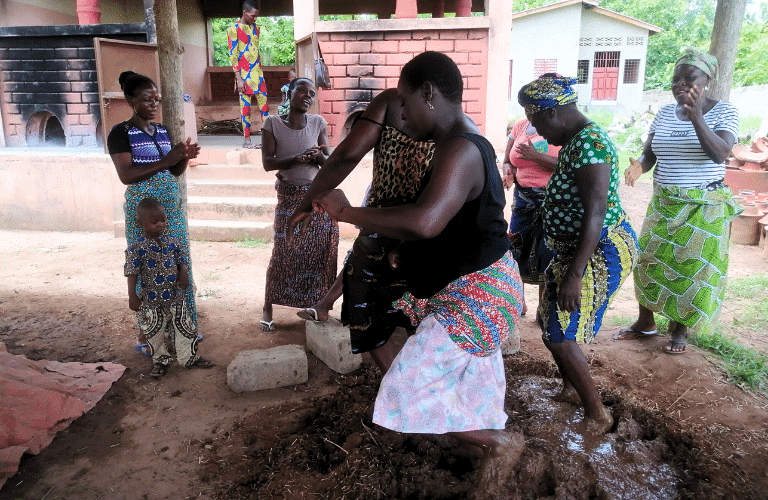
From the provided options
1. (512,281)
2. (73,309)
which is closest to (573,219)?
(512,281)

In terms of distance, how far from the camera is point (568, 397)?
10.1 ft

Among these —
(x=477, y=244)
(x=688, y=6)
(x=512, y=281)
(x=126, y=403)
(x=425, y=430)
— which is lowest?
(x=126, y=403)

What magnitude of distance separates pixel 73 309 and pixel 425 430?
12.7 ft

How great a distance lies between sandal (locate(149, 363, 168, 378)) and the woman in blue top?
21.0 inches

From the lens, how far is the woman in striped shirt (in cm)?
349

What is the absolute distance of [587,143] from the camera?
2.49 m

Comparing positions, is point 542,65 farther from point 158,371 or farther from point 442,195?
point 442,195

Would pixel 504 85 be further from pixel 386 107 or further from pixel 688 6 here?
pixel 688 6

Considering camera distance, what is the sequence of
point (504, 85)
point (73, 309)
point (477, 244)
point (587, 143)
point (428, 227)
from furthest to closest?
1. point (504, 85)
2. point (73, 309)
3. point (587, 143)
4. point (477, 244)
5. point (428, 227)

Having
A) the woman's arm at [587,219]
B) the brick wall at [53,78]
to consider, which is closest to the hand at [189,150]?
the woman's arm at [587,219]

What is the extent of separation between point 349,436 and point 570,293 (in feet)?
4.19

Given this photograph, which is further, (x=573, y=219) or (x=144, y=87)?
(x=144, y=87)

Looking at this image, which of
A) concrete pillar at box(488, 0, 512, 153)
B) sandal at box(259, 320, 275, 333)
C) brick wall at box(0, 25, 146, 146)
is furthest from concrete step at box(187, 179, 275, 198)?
sandal at box(259, 320, 275, 333)

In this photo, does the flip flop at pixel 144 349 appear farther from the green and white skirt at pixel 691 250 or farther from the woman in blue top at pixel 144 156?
the green and white skirt at pixel 691 250
